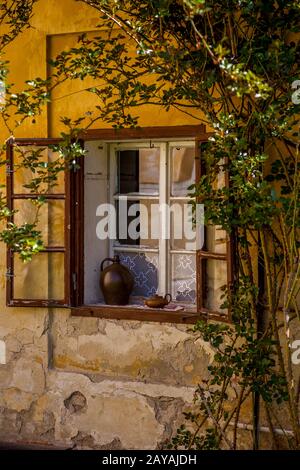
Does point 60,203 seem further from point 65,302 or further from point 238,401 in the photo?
point 238,401

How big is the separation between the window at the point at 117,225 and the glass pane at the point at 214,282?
10.9 inches

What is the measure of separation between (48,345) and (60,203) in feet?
3.28

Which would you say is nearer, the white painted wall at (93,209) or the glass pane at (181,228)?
the glass pane at (181,228)

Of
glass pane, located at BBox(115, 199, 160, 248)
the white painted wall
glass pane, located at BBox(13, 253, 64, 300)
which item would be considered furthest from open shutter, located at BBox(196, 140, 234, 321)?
glass pane, located at BBox(13, 253, 64, 300)

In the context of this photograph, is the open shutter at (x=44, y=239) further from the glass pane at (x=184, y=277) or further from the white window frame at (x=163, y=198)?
the glass pane at (x=184, y=277)

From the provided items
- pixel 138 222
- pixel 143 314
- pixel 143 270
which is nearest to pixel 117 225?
pixel 138 222

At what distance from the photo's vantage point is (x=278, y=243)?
5.13 m

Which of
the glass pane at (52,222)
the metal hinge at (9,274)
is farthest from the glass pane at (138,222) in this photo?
the metal hinge at (9,274)

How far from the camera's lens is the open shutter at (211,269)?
5383mm

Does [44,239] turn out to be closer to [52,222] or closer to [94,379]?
[52,222]

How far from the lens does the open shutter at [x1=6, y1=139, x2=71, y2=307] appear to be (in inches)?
233

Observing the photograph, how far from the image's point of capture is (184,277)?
5.97m

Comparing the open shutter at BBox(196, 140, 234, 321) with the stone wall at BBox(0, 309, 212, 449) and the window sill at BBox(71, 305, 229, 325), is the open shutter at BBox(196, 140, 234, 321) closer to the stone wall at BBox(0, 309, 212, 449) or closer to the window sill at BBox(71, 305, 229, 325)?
the window sill at BBox(71, 305, 229, 325)

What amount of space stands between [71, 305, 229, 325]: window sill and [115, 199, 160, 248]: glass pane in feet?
1.64
